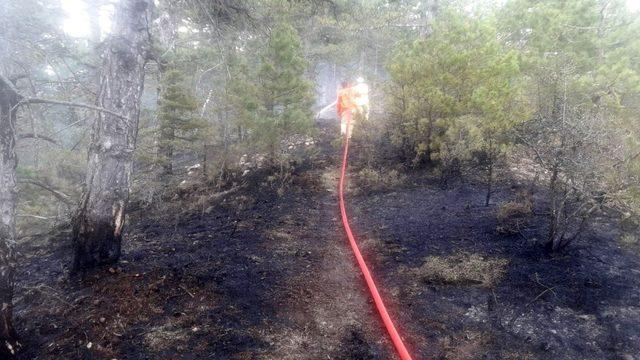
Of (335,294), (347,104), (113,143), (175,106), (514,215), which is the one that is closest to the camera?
(335,294)

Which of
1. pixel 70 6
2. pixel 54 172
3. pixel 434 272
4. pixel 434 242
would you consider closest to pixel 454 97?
pixel 434 242

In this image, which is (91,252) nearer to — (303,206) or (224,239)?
(224,239)

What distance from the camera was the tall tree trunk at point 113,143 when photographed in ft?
15.5

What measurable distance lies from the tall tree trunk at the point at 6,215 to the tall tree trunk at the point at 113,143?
1087 mm

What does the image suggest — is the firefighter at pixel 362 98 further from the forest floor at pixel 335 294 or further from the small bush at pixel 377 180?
the forest floor at pixel 335 294

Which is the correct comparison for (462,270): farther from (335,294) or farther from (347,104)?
(347,104)

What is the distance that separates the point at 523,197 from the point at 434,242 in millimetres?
2189

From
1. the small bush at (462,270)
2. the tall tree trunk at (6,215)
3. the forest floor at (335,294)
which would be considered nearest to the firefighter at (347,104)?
the forest floor at (335,294)

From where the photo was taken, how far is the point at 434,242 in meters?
5.67

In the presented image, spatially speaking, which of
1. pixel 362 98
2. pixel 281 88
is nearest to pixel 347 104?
pixel 362 98

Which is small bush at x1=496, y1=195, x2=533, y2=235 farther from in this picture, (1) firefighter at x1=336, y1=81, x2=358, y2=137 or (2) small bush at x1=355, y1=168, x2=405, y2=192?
(1) firefighter at x1=336, y1=81, x2=358, y2=137

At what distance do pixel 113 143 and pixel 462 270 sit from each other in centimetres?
455

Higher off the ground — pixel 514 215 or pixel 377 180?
pixel 377 180

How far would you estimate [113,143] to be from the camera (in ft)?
15.5
